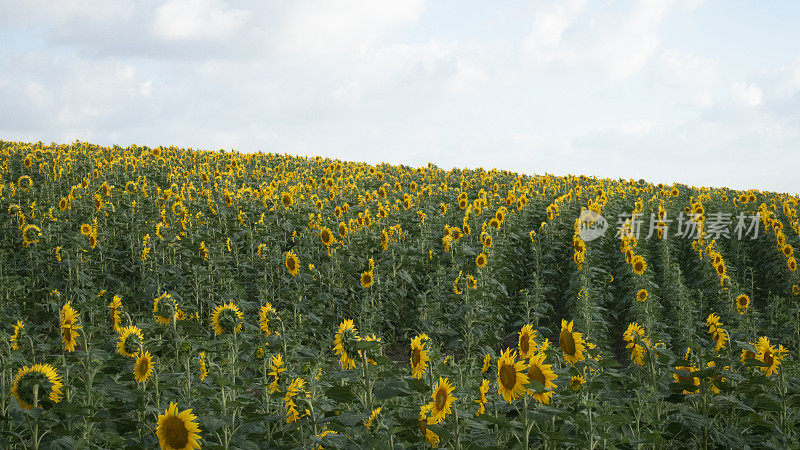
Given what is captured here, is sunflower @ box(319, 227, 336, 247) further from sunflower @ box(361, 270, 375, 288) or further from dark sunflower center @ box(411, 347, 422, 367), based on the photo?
dark sunflower center @ box(411, 347, 422, 367)

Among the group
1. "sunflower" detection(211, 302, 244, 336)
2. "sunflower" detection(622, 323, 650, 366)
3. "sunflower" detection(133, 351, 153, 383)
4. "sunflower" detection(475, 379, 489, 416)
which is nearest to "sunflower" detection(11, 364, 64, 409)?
"sunflower" detection(133, 351, 153, 383)

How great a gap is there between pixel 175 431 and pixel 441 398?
1.58m

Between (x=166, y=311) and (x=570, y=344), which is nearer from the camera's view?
(x=570, y=344)

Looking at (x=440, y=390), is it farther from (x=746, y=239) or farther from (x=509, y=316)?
(x=746, y=239)

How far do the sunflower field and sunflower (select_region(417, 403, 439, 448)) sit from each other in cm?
6

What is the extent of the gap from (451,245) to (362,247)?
1.68 meters

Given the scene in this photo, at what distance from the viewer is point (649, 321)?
26.6ft

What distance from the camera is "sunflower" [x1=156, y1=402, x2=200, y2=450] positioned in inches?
133

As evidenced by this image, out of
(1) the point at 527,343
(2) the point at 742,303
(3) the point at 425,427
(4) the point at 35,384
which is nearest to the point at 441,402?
(3) the point at 425,427

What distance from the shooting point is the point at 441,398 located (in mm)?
3193

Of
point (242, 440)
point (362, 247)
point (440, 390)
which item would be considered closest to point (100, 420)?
point (242, 440)

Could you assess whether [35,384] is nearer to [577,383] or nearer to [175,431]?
[175,431]

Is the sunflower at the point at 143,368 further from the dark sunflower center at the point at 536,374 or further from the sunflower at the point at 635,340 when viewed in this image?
the sunflower at the point at 635,340

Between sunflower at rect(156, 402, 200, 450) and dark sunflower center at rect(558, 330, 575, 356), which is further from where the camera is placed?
dark sunflower center at rect(558, 330, 575, 356)
